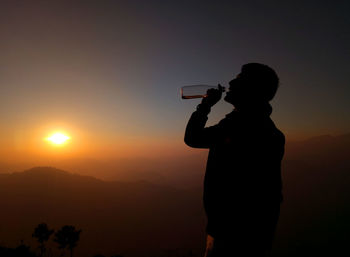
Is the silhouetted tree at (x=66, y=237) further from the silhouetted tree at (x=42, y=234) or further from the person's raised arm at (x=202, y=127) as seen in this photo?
the person's raised arm at (x=202, y=127)

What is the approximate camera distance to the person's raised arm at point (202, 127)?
2371 mm

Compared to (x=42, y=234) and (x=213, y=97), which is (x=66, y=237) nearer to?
(x=42, y=234)

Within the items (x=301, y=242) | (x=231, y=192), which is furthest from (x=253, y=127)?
(x=301, y=242)

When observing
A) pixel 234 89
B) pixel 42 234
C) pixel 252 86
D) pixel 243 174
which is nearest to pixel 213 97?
pixel 234 89

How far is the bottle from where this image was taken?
312 cm

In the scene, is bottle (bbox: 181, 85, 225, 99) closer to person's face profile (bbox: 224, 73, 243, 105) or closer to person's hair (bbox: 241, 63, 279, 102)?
person's face profile (bbox: 224, 73, 243, 105)

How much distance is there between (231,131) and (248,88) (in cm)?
54

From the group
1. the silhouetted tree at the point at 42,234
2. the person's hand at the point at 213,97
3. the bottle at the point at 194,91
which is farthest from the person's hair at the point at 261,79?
the silhouetted tree at the point at 42,234

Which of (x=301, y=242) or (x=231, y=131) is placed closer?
(x=231, y=131)

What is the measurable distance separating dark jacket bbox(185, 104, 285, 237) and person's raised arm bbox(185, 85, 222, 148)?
11cm

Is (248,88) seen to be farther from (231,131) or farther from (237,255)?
(237,255)

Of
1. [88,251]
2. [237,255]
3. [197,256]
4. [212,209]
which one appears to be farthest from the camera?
[88,251]

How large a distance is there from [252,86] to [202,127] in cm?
71

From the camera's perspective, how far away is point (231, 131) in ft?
7.15
